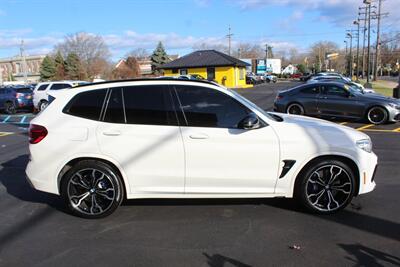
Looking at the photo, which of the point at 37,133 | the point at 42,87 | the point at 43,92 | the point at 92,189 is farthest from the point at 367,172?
the point at 42,87

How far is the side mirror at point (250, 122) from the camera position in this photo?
485 cm

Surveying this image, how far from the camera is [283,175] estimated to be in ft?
16.4

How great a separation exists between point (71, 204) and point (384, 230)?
12.4 feet

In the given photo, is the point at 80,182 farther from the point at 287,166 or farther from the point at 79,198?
the point at 287,166

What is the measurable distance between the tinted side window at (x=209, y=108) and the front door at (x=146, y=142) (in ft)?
0.66

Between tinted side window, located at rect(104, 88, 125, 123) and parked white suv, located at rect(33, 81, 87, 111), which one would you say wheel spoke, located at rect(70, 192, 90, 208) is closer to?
tinted side window, located at rect(104, 88, 125, 123)

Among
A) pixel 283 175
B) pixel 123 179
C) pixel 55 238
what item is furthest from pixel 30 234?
pixel 283 175

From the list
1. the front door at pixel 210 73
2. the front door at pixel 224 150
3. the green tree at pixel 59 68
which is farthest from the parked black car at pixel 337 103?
the green tree at pixel 59 68

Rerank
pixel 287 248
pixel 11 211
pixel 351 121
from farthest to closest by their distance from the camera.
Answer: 1. pixel 351 121
2. pixel 11 211
3. pixel 287 248

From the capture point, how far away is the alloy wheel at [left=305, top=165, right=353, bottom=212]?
509 cm

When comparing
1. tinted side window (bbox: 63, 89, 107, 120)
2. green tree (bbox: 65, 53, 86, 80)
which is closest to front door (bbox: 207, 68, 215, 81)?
green tree (bbox: 65, 53, 86, 80)

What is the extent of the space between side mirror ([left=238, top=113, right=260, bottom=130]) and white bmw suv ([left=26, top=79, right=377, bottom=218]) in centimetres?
1

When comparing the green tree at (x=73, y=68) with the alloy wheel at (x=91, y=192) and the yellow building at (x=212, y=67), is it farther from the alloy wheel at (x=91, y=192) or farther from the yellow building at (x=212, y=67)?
the alloy wheel at (x=91, y=192)

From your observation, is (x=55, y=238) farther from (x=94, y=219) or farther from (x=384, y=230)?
(x=384, y=230)
